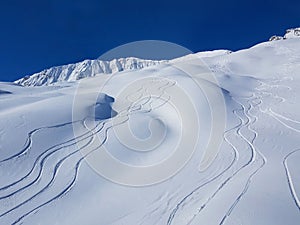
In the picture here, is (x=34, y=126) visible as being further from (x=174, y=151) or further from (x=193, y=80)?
(x=193, y=80)

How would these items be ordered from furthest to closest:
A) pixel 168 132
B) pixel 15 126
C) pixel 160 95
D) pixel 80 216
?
pixel 160 95 → pixel 168 132 → pixel 15 126 → pixel 80 216

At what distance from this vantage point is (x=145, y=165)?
10.1m

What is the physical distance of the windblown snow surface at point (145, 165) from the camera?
732 cm

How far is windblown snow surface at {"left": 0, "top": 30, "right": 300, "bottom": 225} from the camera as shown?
24.0 feet

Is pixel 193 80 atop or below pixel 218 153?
atop

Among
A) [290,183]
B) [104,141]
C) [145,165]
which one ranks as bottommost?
[290,183]

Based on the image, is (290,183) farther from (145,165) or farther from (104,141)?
(104,141)

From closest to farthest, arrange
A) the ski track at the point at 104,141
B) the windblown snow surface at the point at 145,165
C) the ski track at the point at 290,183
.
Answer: the windblown snow surface at the point at 145,165 < the ski track at the point at 290,183 < the ski track at the point at 104,141

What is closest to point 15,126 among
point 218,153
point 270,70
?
point 218,153

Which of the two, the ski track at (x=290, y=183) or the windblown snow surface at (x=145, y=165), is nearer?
the windblown snow surface at (x=145, y=165)

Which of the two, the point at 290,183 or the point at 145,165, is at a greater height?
the point at 145,165

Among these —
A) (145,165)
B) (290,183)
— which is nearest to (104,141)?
(145,165)

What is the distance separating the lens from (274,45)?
5375 cm

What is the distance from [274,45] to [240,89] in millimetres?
33383
